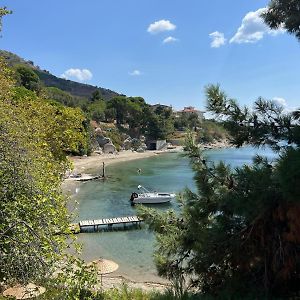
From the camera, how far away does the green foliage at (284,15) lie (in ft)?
20.6

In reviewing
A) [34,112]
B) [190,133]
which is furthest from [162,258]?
[34,112]

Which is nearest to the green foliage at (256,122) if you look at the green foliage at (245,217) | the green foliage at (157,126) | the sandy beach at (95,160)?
the green foliage at (245,217)

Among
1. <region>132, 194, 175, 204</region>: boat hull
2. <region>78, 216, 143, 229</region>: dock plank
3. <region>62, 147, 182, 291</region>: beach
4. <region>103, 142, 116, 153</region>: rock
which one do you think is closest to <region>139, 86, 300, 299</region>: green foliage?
<region>62, 147, 182, 291</region>: beach

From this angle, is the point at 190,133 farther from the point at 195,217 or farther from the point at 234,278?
the point at 234,278

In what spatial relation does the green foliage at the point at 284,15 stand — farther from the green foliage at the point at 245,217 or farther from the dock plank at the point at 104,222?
the dock plank at the point at 104,222

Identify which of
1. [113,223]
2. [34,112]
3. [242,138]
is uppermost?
[34,112]

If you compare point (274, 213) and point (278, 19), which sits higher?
point (278, 19)

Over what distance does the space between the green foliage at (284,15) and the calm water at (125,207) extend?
2161 mm

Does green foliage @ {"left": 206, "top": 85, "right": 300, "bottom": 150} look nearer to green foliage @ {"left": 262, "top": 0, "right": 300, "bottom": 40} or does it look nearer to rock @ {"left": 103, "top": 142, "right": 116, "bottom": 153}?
green foliage @ {"left": 262, "top": 0, "right": 300, "bottom": 40}

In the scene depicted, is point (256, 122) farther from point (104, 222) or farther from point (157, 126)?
point (157, 126)

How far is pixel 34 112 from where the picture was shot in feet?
56.3

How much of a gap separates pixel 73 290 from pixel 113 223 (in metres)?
20.8

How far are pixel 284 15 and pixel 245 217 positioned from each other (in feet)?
11.5

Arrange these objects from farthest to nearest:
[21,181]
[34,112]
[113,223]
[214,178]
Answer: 1. [113,223]
2. [34,112]
3. [214,178]
4. [21,181]
